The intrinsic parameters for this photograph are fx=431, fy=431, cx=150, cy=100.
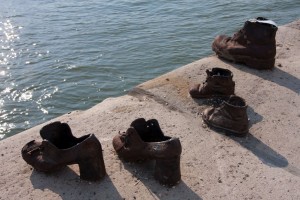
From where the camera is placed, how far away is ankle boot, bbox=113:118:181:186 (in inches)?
128

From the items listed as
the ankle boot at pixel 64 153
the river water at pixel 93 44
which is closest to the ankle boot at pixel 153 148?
the ankle boot at pixel 64 153

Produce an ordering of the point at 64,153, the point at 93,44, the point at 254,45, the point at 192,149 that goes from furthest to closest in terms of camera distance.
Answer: the point at 93,44, the point at 254,45, the point at 192,149, the point at 64,153

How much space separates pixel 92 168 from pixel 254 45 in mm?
2905

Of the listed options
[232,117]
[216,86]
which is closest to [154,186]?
[232,117]

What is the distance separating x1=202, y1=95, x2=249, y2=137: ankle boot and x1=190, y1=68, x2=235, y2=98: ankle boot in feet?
1.43

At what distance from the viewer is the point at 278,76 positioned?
212 inches

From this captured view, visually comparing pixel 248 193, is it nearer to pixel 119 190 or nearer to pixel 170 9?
pixel 119 190

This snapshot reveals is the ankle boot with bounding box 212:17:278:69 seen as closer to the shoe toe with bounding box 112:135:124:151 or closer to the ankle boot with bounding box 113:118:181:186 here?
the ankle boot with bounding box 113:118:181:186

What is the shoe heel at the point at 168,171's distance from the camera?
3316 millimetres

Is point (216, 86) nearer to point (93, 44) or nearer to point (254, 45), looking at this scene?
point (254, 45)

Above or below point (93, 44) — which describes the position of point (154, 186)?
above

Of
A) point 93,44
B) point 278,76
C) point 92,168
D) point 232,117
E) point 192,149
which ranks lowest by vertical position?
point 93,44

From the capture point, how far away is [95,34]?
888cm

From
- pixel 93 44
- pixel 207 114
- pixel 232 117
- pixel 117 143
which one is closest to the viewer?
pixel 117 143
